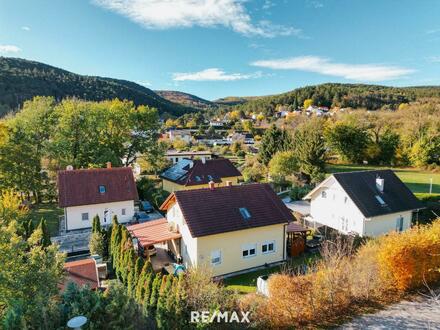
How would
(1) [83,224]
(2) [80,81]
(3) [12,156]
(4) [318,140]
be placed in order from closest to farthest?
(1) [83,224] < (3) [12,156] < (4) [318,140] < (2) [80,81]

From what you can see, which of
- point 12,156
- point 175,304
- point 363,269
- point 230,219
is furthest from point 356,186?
point 12,156

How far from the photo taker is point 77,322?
7242 millimetres

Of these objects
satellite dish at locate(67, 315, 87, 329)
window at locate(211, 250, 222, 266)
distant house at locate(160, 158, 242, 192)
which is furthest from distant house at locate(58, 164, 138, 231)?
satellite dish at locate(67, 315, 87, 329)

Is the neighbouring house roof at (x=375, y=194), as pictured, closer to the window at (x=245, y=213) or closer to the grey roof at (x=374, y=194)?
the grey roof at (x=374, y=194)

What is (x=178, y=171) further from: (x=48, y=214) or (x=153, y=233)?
(x=153, y=233)

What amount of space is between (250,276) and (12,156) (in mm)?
29647

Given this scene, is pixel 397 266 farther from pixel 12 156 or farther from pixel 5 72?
pixel 5 72

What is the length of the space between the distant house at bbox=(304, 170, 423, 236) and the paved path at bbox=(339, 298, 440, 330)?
1223 centimetres

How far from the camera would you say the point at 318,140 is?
42.0 meters

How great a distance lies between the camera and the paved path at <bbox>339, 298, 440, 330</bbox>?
1134 centimetres

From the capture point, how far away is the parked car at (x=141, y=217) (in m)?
30.9

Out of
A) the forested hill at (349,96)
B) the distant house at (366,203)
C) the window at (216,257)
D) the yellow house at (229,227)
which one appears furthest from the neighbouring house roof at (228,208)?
the forested hill at (349,96)

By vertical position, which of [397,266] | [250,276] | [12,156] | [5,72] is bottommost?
[250,276]
